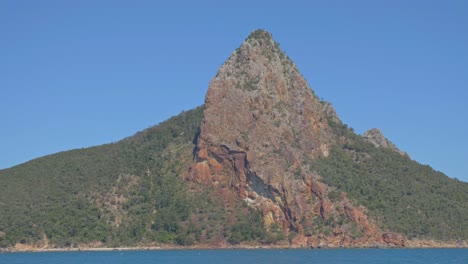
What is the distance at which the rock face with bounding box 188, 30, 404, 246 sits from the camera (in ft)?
551

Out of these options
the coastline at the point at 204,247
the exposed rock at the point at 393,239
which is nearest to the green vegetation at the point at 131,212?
the coastline at the point at 204,247

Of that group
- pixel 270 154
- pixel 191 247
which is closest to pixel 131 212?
pixel 191 247

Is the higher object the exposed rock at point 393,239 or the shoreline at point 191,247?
the exposed rock at point 393,239

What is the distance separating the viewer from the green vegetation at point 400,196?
175 metres

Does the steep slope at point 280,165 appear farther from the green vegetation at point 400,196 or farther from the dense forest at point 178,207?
the dense forest at point 178,207

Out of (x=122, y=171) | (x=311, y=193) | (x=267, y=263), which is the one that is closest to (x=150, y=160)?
(x=122, y=171)

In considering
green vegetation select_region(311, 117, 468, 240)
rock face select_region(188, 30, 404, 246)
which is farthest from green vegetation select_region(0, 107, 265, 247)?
green vegetation select_region(311, 117, 468, 240)

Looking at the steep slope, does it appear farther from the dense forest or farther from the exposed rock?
the dense forest

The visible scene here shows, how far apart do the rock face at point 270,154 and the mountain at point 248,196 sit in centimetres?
26

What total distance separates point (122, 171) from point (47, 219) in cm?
2578

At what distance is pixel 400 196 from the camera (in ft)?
611

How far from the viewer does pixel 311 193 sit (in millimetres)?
173375

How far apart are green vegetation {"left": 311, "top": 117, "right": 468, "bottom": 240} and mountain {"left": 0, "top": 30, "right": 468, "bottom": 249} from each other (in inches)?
12.5

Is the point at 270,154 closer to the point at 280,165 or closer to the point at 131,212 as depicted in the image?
the point at 280,165
